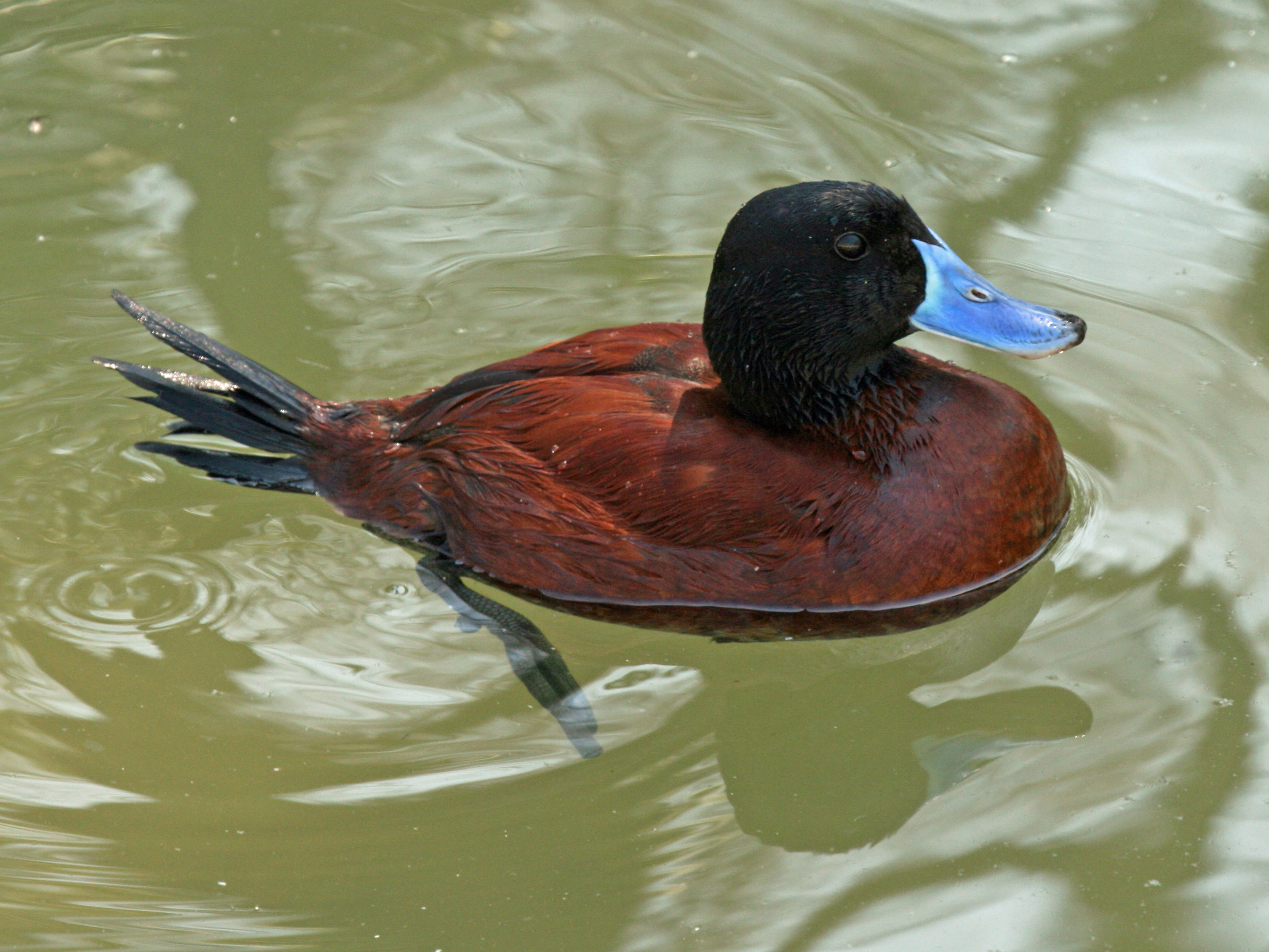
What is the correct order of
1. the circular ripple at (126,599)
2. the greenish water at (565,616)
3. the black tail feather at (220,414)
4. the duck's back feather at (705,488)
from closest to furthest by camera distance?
the greenish water at (565,616) < the duck's back feather at (705,488) < the circular ripple at (126,599) < the black tail feather at (220,414)

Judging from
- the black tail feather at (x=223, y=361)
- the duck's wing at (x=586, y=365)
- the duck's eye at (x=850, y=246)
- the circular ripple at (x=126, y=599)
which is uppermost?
the duck's eye at (x=850, y=246)

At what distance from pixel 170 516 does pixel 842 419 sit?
5.93 ft

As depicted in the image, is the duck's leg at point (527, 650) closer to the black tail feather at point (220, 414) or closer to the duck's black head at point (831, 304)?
the black tail feather at point (220, 414)

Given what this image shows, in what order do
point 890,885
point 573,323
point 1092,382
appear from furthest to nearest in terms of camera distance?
point 573,323
point 1092,382
point 890,885

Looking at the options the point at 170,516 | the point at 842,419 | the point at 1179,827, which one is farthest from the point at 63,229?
the point at 1179,827

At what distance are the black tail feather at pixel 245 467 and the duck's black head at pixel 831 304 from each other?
3.75 ft

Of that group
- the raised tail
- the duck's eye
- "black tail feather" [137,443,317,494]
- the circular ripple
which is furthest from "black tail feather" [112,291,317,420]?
the duck's eye

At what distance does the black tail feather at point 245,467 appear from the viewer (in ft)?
12.3

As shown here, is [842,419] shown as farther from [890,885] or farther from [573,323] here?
[573,323]

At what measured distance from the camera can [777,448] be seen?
11.0 ft

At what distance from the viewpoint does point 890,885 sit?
291cm

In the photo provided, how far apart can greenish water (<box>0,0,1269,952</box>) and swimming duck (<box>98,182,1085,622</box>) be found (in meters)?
0.23

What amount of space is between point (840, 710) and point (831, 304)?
94 centimetres

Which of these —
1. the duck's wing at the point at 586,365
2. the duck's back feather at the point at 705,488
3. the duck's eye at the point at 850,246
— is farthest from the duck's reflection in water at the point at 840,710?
the duck's eye at the point at 850,246
